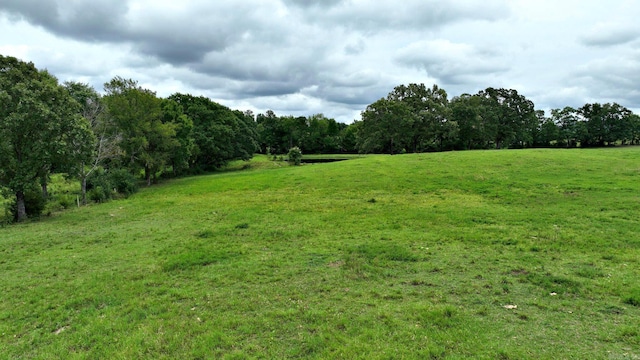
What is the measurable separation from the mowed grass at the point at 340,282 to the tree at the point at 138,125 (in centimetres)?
2016

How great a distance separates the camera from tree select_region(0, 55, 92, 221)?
18703 mm

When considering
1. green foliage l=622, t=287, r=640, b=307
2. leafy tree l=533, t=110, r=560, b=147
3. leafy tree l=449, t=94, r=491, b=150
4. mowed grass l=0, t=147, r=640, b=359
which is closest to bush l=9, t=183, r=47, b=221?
mowed grass l=0, t=147, r=640, b=359

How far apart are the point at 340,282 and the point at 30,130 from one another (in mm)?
21733

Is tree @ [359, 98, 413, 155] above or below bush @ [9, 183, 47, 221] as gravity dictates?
above

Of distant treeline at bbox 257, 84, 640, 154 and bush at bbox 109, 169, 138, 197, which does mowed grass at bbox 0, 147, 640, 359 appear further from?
distant treeline at bbox 257, 84, 640, 154

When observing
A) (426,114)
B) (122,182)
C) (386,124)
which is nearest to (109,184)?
(122,182)

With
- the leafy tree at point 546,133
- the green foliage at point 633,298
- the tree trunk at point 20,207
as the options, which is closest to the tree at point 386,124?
the leafy tree at point 546,133

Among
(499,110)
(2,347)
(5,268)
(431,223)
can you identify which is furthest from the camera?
(499,110)

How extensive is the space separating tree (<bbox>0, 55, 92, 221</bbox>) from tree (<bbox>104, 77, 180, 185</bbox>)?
1504 cm

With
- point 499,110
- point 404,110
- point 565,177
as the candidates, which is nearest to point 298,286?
point 565,177

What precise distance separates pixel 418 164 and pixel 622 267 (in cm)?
2372

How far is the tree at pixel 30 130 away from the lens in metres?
18.7

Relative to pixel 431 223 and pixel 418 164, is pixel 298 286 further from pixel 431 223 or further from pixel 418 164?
pixel 418 164

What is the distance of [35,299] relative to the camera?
27.5 feet
